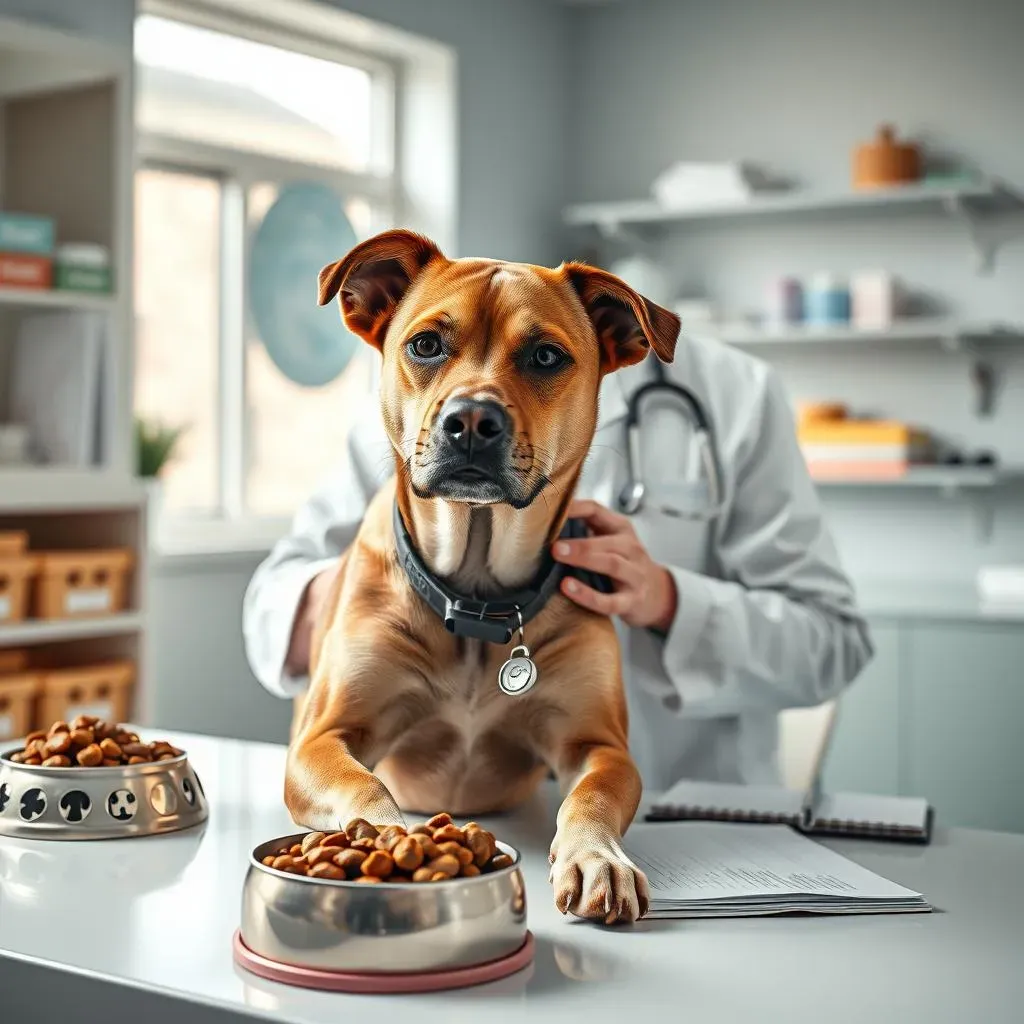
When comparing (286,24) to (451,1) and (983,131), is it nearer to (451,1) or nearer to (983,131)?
(451,1)

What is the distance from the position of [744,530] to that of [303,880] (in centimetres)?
114

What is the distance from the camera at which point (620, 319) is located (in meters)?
1.17

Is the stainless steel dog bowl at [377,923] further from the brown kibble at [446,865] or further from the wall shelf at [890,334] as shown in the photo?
the wall shelf at [890,334]

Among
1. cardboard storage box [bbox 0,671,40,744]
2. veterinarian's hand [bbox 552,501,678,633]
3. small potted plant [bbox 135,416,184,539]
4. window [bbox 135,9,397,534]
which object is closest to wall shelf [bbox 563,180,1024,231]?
window [bbox 135,9,397,534]

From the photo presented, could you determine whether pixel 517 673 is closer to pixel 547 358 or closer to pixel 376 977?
pixel 547 358

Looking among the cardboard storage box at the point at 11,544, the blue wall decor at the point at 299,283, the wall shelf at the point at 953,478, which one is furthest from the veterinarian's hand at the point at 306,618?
the wall shelf at the point at 953,478

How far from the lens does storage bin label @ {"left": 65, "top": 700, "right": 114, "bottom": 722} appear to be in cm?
279

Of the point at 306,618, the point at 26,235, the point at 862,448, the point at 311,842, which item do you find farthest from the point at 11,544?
the point at 862,448

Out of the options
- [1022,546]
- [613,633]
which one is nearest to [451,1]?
[1022,546]

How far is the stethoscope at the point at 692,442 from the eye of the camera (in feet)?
5.84

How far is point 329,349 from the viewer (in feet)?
13.4

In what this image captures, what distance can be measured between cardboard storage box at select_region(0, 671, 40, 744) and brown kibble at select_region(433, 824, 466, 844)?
6.58 feet

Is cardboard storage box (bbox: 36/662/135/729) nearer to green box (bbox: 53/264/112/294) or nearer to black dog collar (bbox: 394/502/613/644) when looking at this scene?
green box (bbox: 53/264/112/294)

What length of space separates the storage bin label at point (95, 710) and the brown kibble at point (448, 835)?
2.07 m
